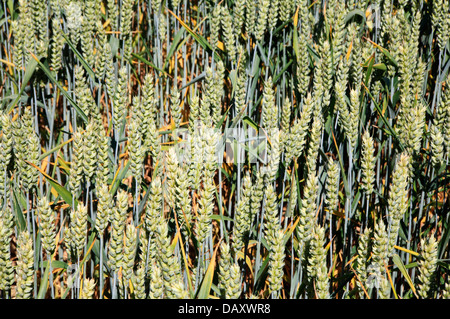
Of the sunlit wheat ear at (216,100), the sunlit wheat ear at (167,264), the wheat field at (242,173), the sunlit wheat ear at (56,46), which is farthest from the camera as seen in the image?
the sunlit wheat ear at (56,46)

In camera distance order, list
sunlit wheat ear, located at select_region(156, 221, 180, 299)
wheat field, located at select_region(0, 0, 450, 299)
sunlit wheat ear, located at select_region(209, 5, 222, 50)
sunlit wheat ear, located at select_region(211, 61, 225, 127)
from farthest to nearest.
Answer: sunlit wheat ear, located at select_region(209, 5, 222, 50), sunlit wheat ear, located at select_region(211, 61, 225, 127), wheat field, located at select_region(0, 0, 450, 299), sunlit wheat ear, located at select_region(156, 221, 180, 299)

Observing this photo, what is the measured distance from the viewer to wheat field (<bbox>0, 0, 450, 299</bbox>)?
2.95 ft

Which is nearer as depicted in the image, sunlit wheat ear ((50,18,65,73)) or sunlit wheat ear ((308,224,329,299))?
sunlit wheat ear ((308,224,329,299))

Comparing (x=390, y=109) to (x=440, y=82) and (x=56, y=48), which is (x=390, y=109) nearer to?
(x=440, y=82)

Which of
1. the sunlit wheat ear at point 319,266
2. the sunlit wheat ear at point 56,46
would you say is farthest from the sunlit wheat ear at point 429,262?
the sunlit wheat ear at point 56,46

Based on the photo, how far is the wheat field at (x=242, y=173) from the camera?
898mm

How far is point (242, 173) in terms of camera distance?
1.46 meters

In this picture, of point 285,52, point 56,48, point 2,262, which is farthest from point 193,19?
point 2,262

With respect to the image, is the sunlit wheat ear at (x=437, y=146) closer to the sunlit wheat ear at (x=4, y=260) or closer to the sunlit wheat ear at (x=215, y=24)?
the sunlit wheat ear at (x=215, y=24)

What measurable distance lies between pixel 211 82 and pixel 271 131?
0.86ft

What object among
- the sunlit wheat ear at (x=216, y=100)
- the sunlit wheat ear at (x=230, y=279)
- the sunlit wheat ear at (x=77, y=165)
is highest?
A: the sunlit wheat ear at (x=216, y=100)

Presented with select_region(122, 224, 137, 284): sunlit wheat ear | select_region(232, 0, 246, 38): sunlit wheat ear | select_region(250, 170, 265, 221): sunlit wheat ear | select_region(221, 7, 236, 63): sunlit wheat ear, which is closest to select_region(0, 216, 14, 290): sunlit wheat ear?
select_region(122, 224, 137, 284): sunlit wheat ear

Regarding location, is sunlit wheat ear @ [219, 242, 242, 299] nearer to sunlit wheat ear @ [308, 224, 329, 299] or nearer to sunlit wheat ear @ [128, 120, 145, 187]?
sunlit wheat ear @ [308, 224, 329, 299]
